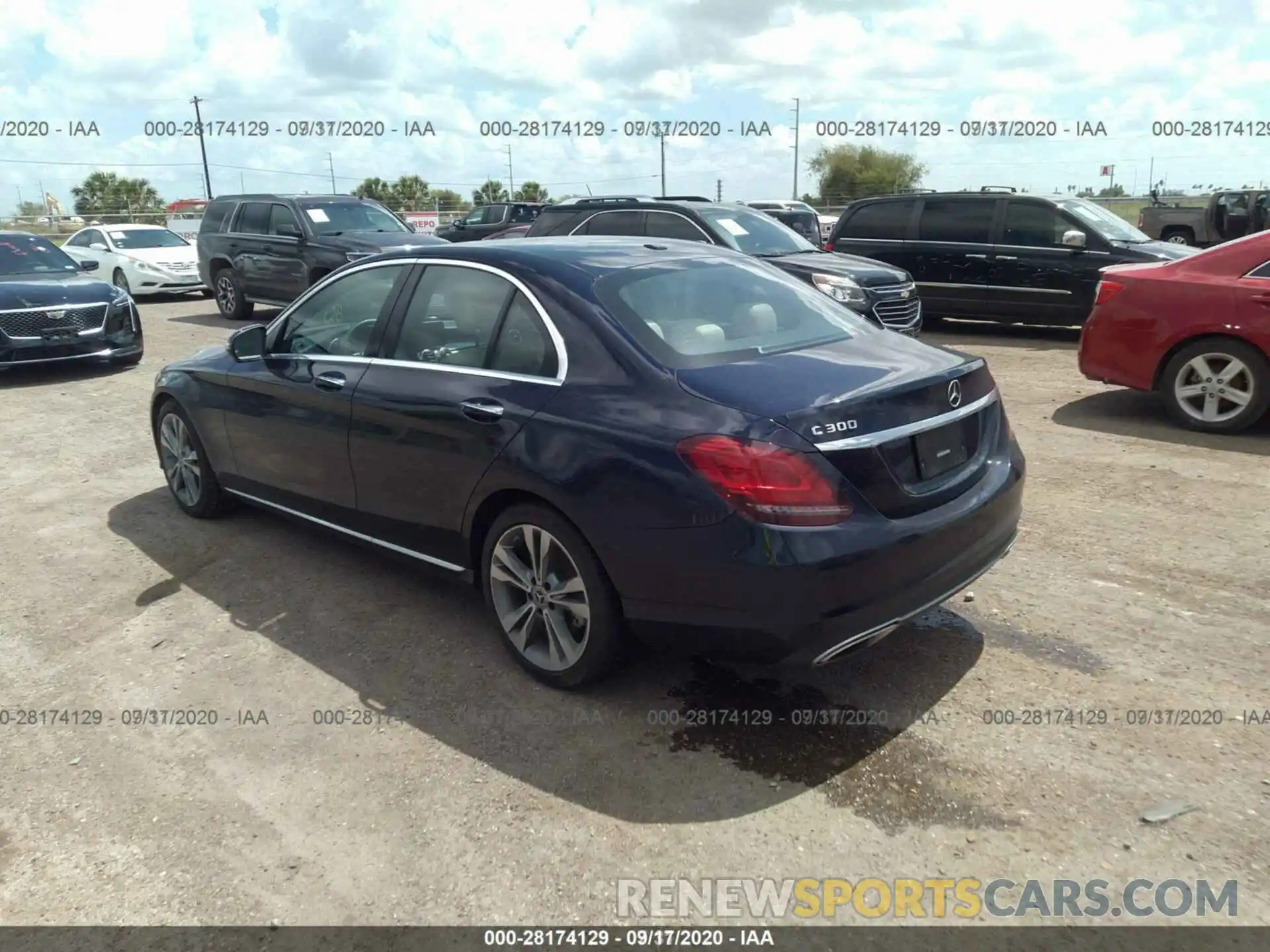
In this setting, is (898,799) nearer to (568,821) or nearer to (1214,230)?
(568,821)

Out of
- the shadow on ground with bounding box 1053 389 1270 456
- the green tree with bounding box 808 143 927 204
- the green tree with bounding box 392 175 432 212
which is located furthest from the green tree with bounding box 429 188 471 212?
the shadow on ground with bounding box 1053 389 1270 456

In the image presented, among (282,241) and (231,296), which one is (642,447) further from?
(231,296)

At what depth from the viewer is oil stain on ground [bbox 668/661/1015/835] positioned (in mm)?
3000

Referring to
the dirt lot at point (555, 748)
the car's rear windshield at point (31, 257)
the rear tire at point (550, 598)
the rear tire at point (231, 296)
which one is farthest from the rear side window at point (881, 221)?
the rear tire at point (550, 598)

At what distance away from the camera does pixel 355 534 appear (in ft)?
14.9

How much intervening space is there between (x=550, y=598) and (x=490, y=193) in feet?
175

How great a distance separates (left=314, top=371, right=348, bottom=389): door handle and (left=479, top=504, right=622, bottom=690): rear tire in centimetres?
117

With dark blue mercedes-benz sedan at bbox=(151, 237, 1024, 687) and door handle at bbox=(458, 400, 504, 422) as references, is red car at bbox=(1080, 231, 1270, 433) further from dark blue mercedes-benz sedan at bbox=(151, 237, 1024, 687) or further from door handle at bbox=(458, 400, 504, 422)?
door handle at bbox=(458, 400, 504, 422)

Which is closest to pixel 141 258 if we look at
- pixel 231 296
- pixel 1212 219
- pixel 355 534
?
pixel 231 296

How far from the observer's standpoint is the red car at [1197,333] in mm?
6746

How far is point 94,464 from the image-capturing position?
7.21 meters

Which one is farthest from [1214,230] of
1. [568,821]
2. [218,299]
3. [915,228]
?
[568,821]

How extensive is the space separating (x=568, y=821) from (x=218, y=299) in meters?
14.3

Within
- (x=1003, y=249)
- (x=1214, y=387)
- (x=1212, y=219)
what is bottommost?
(x=1214, y=387)
